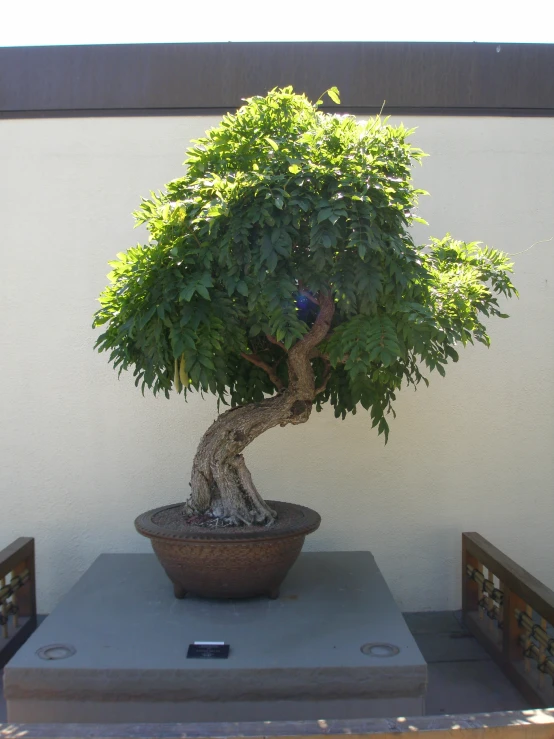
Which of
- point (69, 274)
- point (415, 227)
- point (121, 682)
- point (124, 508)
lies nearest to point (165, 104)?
point (69, 274)

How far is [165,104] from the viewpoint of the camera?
3.93 meters

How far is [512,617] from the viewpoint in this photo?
317 cm

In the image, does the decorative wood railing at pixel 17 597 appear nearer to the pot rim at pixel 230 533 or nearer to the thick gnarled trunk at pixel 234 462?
the pot rim at pixel 230 533

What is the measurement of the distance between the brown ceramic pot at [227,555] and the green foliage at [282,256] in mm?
648

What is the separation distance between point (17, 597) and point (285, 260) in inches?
95.3

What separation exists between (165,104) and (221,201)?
1.87 metres

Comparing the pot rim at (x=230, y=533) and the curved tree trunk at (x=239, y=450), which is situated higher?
the curved tree trunk at (x=239, y=450)

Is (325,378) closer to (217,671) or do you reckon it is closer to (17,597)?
(217,671)

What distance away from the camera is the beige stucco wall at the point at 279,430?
392 cm

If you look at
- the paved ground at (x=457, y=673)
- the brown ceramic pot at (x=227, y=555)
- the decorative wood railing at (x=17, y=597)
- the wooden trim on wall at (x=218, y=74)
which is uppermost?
the wooden trim on wall at (x=218, y=74)

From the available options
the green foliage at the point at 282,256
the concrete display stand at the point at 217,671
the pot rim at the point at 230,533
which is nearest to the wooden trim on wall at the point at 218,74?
the green foliage at the point at 282,256

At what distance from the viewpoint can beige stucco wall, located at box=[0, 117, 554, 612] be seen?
3922mm

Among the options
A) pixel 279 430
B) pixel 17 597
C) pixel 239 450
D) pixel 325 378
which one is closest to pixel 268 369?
pixel 325 378

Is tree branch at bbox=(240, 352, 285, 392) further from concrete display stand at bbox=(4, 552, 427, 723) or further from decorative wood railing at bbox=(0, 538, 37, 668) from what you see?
decorative wood railing at bbox=(0, 538, 37, 668)
